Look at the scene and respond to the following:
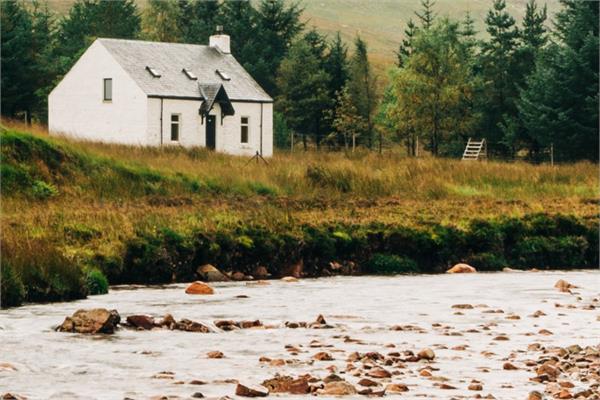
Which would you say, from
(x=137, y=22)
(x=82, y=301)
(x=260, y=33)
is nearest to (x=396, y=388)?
(x=82, y=301)

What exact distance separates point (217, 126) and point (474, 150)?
64.5 ft

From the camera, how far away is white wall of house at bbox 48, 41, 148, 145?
6662 centimetres

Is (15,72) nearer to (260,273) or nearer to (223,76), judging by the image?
(223,76)

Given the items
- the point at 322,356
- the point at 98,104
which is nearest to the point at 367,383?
the point at 322,356

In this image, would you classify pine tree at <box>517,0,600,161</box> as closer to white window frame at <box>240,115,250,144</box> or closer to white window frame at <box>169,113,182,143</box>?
white window frame at <box>240,115,250,144</box>

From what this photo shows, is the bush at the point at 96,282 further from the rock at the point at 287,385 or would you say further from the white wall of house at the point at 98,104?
the white wall of house at the point at 98,104

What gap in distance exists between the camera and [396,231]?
111 feet

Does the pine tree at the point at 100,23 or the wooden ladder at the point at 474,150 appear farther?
the pine tree at the point at 100,23

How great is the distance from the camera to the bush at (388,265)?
1300 inches

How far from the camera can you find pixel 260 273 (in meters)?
31.2

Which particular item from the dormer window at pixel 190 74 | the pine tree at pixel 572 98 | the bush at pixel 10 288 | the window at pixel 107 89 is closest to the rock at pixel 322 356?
the bush at pixel 10 288

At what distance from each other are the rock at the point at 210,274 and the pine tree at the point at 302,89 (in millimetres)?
60052

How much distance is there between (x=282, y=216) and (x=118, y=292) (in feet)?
27.2

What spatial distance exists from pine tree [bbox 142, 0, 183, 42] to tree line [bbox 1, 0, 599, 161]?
0.22 meters
